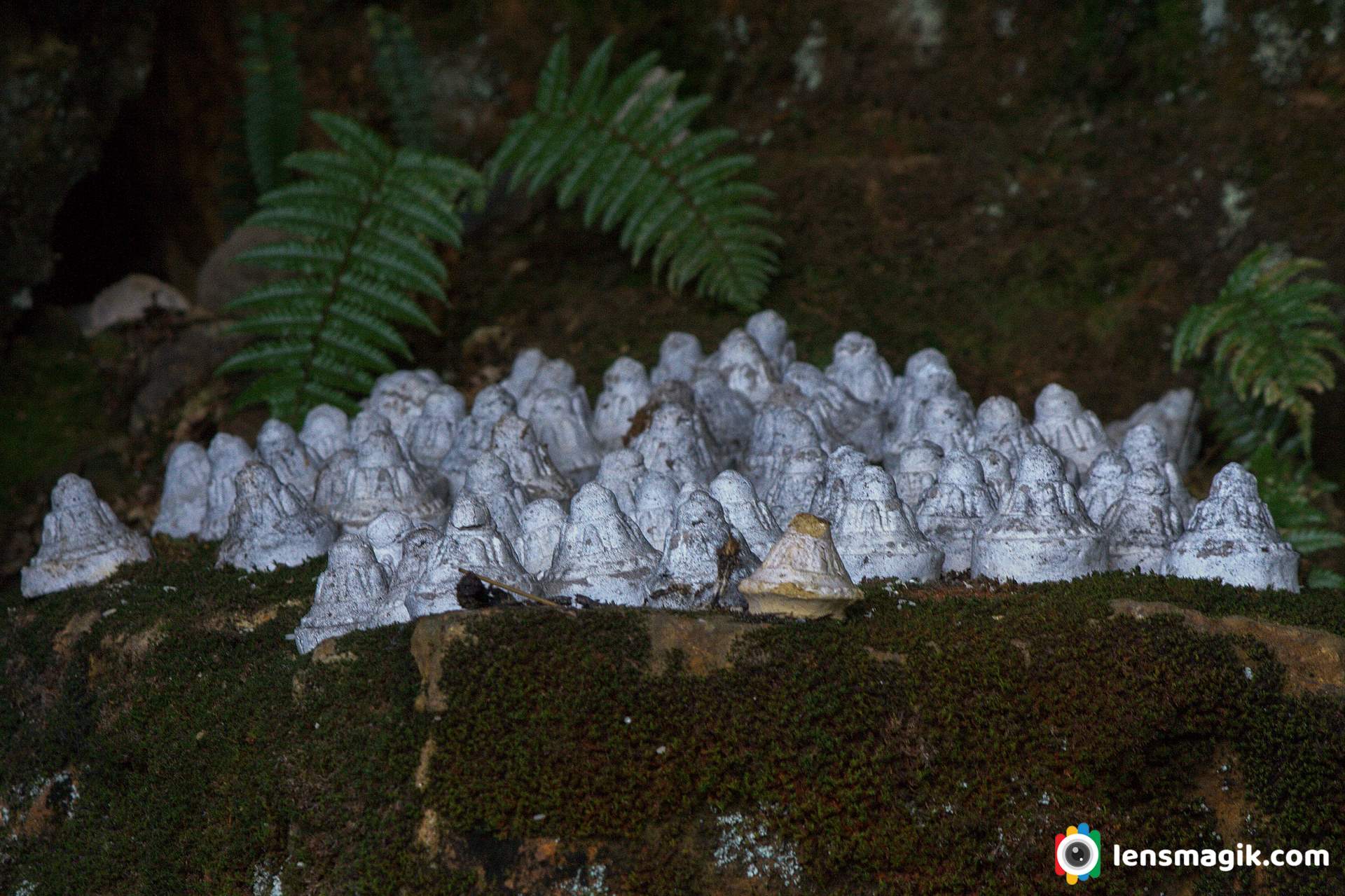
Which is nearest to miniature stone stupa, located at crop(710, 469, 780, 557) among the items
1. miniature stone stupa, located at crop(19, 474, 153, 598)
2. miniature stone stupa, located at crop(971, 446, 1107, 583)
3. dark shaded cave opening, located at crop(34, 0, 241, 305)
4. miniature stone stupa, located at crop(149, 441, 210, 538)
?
miniature stone stupa, located at crop(971, 446, 1107, 583)

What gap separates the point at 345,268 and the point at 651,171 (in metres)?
1.57

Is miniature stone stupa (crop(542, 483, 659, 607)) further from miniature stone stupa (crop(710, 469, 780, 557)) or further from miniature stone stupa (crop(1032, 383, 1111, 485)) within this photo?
miniature stone stupa (crop(1032, 383, 1111, 485))

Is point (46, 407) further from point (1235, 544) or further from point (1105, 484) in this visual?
point (1235, 544)

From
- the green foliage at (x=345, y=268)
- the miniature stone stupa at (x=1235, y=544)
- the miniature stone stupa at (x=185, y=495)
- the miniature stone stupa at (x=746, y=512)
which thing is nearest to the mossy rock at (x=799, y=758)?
the miniature stone stupa at (x=1235, y=544)

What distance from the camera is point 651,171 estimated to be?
6391mm

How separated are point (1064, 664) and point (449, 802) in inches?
54.9

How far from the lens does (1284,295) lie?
549 cm

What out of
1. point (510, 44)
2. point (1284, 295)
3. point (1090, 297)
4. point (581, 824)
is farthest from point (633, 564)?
point (510, 44)

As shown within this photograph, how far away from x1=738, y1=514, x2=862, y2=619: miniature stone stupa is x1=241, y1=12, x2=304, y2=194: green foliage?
5108 millimetres

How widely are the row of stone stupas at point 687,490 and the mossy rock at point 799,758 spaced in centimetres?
35

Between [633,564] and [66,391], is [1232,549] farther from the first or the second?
[66,391]

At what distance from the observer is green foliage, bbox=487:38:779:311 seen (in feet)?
20.8

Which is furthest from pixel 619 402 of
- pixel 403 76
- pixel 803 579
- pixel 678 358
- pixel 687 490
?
pixel 403 76

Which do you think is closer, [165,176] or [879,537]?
[879,537]
